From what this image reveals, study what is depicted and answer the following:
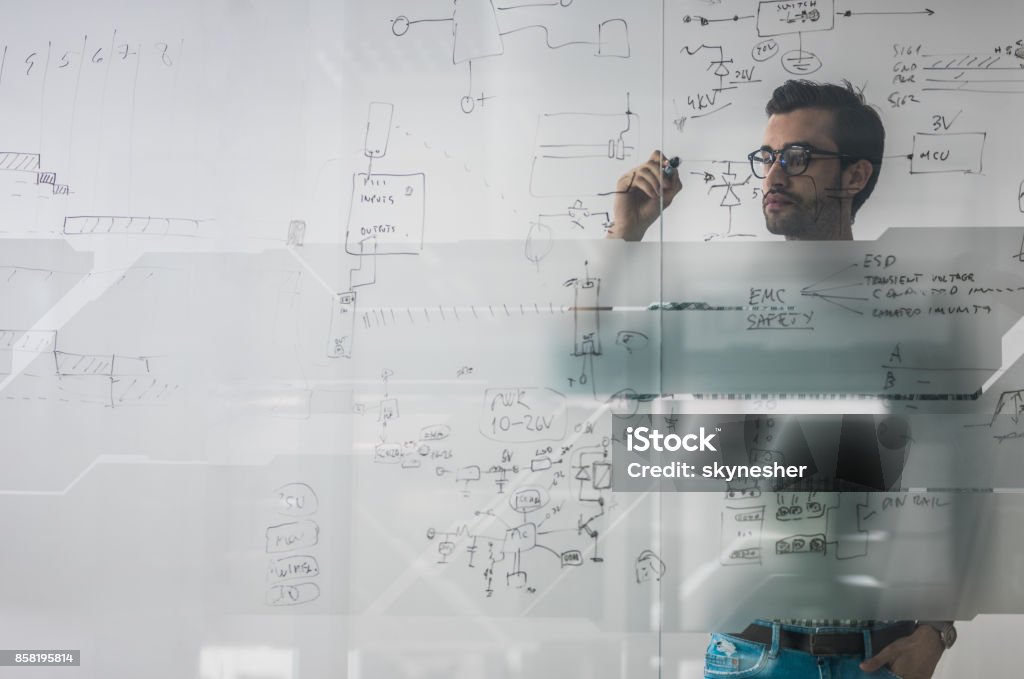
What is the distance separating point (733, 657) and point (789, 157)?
1.50 m

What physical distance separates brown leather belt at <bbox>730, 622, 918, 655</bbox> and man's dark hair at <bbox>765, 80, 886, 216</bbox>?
49.1 inches

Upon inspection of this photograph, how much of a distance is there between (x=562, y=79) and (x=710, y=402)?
1.07 metres

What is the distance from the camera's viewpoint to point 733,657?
2174 millimetres

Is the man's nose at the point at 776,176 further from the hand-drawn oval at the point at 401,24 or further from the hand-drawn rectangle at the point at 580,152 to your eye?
the hand-drawn oval at the point at 401,24

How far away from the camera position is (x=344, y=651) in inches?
86.8

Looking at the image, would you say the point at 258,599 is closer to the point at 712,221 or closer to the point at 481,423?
the point at 481,423

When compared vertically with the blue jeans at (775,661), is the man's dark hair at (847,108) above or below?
above

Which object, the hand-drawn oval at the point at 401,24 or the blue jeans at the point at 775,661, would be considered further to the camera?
the hand-drawn oval at the point at 401,24

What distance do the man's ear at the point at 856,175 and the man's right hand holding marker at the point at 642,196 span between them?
0.50m

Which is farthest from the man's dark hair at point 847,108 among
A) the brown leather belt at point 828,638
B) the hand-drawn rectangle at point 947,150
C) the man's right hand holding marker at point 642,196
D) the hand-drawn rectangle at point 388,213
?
the brown leather belt at point 828,638

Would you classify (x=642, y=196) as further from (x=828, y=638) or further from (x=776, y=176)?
(x=828, y=638)

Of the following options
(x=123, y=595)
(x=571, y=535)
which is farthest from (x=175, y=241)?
(x=571, y=535)

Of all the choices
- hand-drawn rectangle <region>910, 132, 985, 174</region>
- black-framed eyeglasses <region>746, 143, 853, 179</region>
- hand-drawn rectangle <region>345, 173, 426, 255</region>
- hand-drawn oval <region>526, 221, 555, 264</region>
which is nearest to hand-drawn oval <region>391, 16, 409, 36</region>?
hand-drawn rectangle <region>345, 173, 426, 255</region>

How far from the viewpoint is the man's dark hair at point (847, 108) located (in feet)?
7.24
